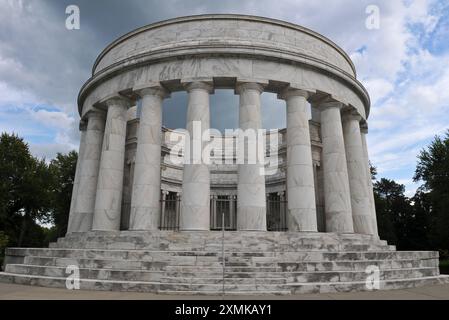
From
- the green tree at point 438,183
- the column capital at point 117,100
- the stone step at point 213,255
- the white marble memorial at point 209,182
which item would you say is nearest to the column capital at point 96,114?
the white marble memorial at point 209,182

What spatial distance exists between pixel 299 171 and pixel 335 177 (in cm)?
415

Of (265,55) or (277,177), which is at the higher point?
(265,55)

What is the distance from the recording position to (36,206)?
6056cm

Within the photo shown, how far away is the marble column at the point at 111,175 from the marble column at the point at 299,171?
13.6 meters

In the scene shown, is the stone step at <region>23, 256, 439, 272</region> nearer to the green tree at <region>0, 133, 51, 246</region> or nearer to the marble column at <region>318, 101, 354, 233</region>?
the marble column at <region>318, 101, 354, 233</region>

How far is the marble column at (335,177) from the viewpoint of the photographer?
2733cm

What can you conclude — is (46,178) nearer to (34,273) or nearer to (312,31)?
(34,273)

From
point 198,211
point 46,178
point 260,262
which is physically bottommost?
point 260,262

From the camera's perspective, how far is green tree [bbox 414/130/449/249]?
4862 centimetres

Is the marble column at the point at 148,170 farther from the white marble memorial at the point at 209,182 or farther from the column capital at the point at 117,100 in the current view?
the column capital at the point at 117,100

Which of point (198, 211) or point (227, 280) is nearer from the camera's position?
point (227, 280)

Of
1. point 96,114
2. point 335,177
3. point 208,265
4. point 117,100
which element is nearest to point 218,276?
point 208,265

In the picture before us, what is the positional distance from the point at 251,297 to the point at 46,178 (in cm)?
5590

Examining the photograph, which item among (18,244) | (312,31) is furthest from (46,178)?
(312,31)
